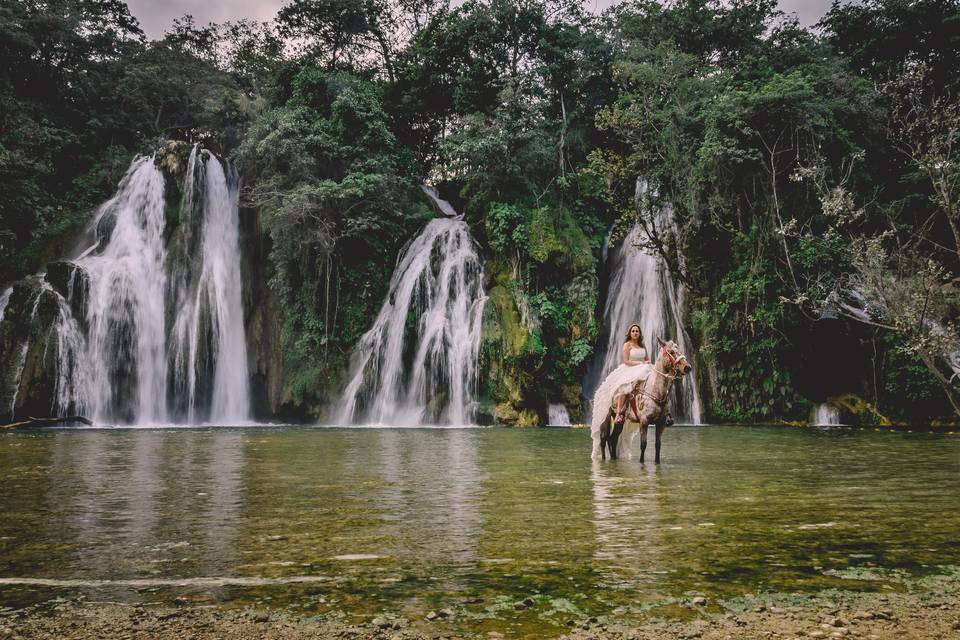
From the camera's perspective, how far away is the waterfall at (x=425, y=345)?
21078 millimetres

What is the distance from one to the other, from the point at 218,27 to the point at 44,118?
449 inches

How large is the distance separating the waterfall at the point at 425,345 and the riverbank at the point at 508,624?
1816cm

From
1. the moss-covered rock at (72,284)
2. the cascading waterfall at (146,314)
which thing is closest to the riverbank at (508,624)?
the cascading waterfall at (146,314)

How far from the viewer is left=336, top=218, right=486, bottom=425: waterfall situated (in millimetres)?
21078

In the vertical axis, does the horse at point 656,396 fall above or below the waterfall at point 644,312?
below

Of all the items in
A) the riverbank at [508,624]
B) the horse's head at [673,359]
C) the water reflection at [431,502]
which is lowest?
the water reflection at [431,502]

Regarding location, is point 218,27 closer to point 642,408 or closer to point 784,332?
point 784,332

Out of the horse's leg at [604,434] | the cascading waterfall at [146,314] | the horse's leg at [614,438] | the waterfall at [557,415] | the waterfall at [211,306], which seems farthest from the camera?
the waterfall at [211,306]

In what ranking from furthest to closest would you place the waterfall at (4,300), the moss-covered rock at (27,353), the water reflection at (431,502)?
the waterfall at (4,300) → the moss-covered rock at (27,353) → the water reflection at (431,502)

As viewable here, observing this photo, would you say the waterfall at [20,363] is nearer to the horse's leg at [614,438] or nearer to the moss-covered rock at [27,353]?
the moss-covered rock at [27,353]

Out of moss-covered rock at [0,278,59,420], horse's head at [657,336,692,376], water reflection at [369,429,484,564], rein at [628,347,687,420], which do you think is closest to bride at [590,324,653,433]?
rein at [628,347,687,420]

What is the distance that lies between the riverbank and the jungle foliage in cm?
1533

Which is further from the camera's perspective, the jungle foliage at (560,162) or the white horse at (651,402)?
the jungle foliage at (560,162)

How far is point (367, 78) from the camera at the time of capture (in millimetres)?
32375
